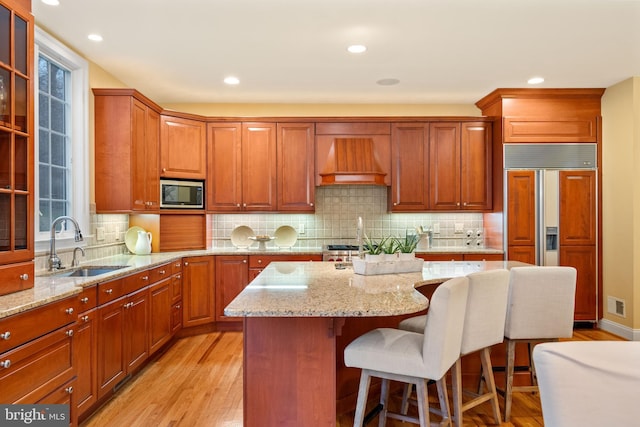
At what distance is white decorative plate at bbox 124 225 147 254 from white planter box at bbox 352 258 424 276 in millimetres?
2629

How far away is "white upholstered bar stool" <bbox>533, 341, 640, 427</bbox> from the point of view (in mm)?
980

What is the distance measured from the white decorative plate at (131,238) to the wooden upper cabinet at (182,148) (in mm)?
639

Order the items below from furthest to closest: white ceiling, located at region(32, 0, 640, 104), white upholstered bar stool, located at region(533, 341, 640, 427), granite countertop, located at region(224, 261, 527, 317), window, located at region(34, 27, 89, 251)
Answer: window, located at region(34, 27, 89, 251) < white ceiling, located at region(32, 0, 640, 104) < granite countertop, located at region(224, 261, 527, 317) < white upholstered bar stool, located at region(533, 341, 640, 427)

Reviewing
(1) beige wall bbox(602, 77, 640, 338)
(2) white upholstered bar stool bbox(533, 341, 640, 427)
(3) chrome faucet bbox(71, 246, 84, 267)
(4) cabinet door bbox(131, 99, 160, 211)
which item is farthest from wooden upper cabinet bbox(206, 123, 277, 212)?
(2) white upholstered bar stool bbox(533, 341, 640, 427)

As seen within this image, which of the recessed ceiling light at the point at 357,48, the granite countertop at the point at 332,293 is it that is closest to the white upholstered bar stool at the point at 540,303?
the granite countertop at the point at 332,293

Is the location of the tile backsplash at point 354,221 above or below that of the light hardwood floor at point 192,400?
above

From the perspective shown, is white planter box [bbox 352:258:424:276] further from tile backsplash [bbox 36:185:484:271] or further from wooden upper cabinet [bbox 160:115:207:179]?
wooden upper cabinet [bbox 160:115:207:179]

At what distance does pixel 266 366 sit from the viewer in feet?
6.61

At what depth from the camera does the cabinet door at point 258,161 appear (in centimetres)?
498

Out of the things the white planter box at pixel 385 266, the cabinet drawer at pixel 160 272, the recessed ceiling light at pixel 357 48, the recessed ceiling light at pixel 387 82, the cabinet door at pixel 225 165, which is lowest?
the cabinet drawer at pixel 160 272

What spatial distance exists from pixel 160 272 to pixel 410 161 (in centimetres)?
300

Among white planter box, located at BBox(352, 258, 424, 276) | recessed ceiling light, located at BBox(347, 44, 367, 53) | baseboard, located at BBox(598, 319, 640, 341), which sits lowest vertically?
baseboard, located at BBox(598, 319, 640, 341)

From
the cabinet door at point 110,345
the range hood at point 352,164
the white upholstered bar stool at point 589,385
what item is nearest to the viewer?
the white upholstered bar stool at point 589,385

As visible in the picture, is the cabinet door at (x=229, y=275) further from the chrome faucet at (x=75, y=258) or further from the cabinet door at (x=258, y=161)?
the chrome faucet at (x=75, y=258)
